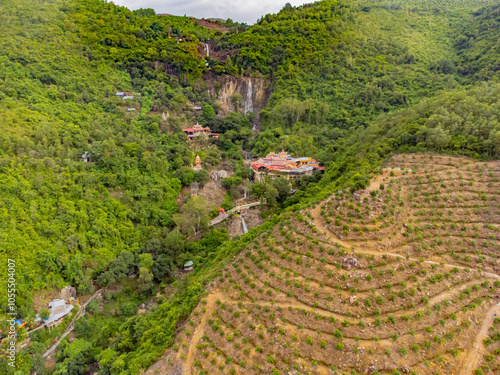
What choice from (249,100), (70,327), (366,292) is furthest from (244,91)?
(366,292)

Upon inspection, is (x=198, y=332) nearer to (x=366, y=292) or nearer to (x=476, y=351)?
(x=366, y=292)

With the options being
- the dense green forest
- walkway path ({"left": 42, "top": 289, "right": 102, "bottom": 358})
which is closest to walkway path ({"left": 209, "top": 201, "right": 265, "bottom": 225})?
the dense green forest

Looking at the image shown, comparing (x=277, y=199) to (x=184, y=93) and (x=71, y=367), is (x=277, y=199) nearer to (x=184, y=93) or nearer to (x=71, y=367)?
(x=71, y=367)

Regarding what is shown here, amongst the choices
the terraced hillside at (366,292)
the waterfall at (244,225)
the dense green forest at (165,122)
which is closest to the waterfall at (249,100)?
the dense green forest at (165,122)

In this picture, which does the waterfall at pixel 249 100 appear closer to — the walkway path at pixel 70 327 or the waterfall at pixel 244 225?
the waterfall at pixel 244 225

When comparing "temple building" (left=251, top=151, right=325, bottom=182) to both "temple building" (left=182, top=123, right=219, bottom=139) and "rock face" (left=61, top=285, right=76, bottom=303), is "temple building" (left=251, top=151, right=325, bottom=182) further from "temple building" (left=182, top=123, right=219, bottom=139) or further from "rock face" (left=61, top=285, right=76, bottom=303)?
"rock face" (left=61, top=285, right=76, bottom=303)

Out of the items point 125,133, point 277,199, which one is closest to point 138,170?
point 125,133
